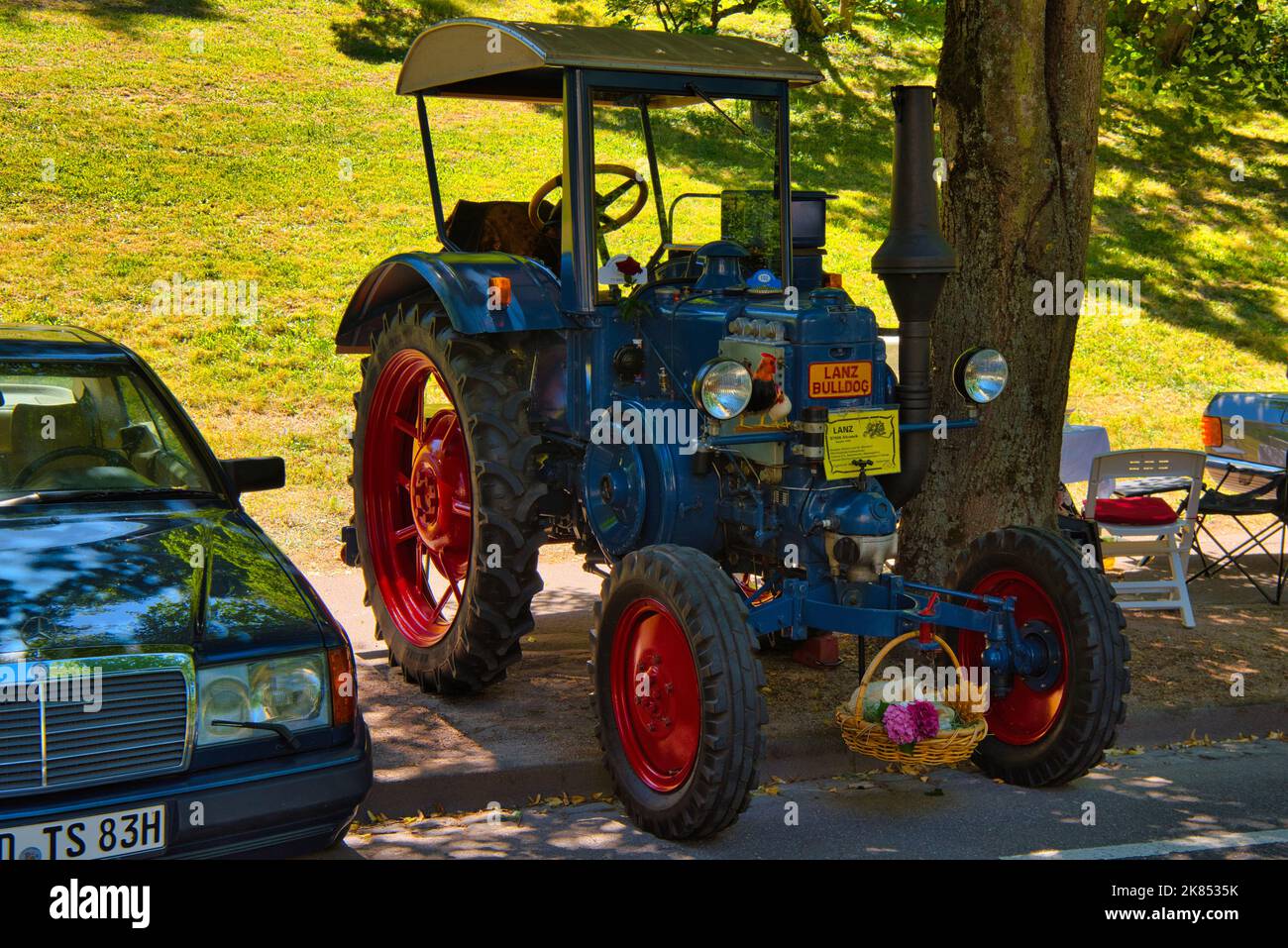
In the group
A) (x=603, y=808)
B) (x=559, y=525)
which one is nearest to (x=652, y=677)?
(x=603, y=808)

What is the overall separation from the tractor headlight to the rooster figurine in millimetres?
91

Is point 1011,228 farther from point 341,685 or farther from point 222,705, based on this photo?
point 222,705

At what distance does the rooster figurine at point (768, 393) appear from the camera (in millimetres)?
5230

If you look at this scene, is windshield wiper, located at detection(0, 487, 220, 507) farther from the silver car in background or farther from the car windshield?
the silver car in background

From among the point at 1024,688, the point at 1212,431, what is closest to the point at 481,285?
the point at 1024,688

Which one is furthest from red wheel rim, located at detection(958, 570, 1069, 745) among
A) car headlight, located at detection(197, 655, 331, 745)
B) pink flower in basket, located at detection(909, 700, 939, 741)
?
car headlight, located at detection(197, 655, 331, 745)

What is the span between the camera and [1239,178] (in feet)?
68.8

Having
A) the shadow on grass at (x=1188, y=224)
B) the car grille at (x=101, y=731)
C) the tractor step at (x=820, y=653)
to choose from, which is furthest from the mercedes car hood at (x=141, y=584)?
the shadow on grass at (x=1188, y=224)

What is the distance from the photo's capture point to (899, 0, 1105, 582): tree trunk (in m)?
6.98

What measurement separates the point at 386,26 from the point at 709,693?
18553 mm

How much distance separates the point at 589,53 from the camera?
232 inches

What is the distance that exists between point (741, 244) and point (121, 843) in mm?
3721

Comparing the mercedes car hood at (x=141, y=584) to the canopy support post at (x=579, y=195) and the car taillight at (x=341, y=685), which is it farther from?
the canopy support post at (x=579, y=195)

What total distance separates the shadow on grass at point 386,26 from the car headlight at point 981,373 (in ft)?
53.1
